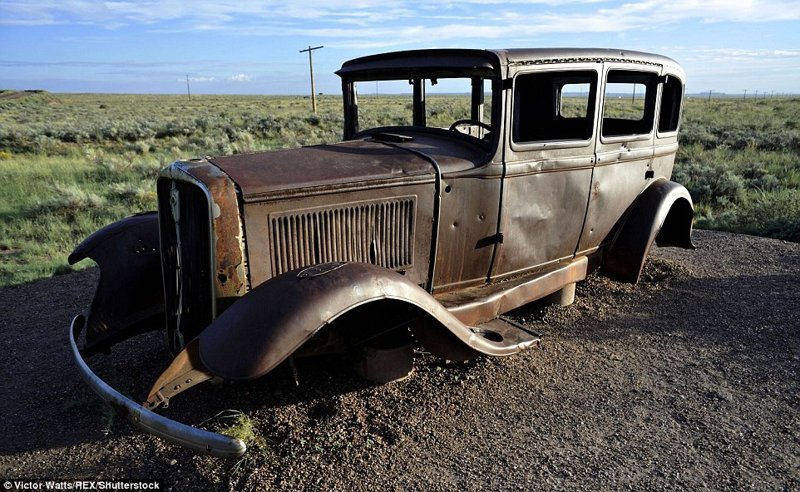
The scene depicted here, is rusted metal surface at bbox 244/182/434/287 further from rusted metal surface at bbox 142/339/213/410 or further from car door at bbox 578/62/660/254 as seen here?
car door at bbox 578/62/660/254

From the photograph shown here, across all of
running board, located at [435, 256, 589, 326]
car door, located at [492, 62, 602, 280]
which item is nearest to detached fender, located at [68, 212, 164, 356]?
running board, located at [435, 256, 589, 326]

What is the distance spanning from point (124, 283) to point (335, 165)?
1.67m

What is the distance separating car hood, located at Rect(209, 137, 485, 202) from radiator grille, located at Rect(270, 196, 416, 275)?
0.15 metres

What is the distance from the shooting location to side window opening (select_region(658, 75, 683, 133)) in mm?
4973

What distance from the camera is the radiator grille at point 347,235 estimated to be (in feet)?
10.4

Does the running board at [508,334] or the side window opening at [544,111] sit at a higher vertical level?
the side window opening at [544,111]

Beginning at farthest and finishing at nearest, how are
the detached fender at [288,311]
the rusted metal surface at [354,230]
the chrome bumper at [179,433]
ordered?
the rusted metal surface at [354,230]
the detached fender at [288,311]
the chrome bumper at [179,433]

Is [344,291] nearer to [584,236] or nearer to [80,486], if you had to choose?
[80,486]

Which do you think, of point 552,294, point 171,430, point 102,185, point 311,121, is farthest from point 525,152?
point 311,121

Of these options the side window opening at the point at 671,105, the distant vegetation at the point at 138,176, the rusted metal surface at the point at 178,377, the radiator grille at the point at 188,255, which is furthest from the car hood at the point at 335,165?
the distant vegetation at the point at 138,176

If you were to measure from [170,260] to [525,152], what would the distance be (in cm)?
237

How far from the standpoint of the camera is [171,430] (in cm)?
240

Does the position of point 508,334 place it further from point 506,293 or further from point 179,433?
point 179,433

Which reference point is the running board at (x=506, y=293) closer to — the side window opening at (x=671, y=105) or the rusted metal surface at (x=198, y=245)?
the rusted metal surface at (x=198, y=245)
